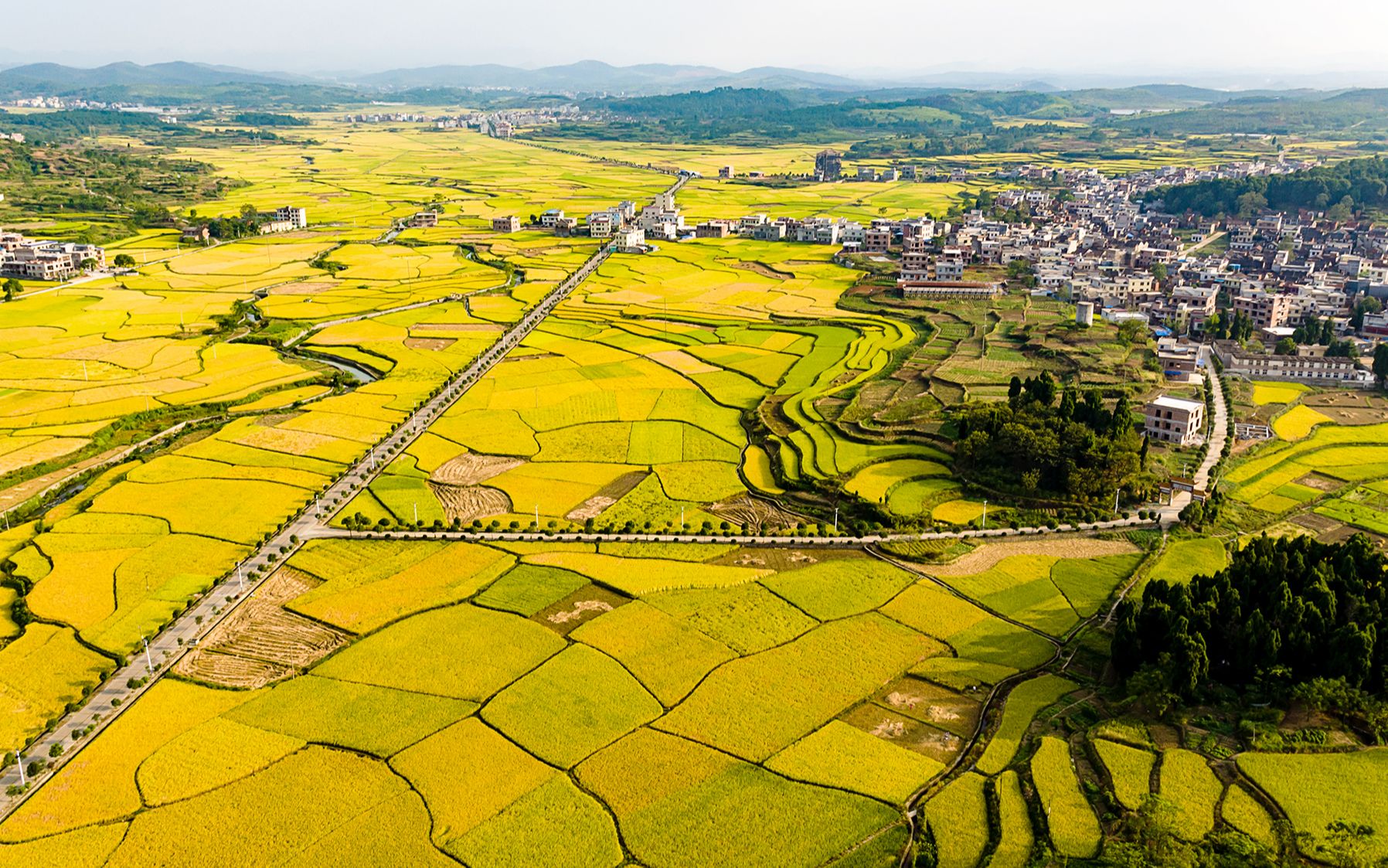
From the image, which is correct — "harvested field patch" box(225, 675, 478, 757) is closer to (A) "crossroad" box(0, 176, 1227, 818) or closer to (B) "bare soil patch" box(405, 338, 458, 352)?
(A) "crossroad" box(0, 176, 1227, 818)

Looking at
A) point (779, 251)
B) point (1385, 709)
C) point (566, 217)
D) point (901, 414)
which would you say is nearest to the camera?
point (1385, 709)

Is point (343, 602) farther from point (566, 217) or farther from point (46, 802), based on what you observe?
point (566, 217)

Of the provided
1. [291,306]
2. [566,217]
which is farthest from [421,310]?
[566,217]

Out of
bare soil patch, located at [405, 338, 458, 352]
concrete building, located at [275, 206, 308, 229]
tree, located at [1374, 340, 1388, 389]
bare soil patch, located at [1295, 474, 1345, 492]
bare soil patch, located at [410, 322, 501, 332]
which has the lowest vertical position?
bare soil patch, located at [1295, 474, 1345, 492]

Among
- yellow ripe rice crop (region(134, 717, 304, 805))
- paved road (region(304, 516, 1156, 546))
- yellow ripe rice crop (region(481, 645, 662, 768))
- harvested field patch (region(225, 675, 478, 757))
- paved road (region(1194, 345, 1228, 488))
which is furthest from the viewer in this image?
paved road (region(1194, 345, 1228, 488))

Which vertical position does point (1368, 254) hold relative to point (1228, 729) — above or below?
above

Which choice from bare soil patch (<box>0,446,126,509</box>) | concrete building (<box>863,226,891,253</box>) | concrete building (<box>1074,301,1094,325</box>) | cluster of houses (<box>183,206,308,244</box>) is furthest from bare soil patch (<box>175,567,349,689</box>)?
cluster of houses (<box>183,206,308,244</box>)
